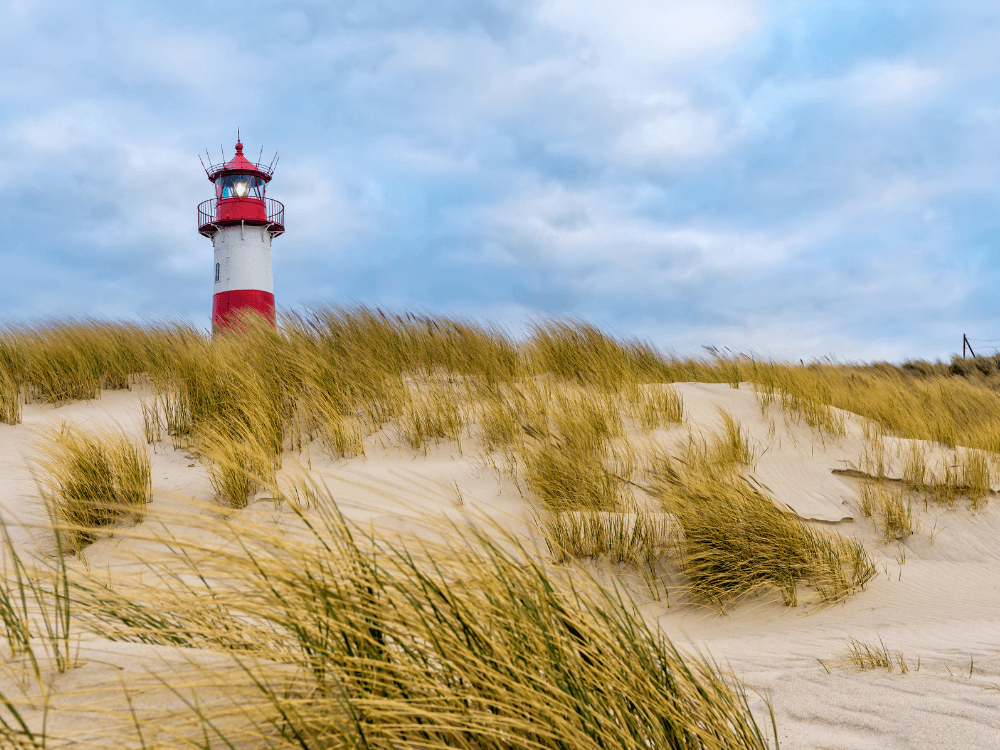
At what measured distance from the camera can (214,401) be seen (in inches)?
222

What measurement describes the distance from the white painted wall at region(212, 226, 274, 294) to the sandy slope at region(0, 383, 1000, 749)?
8887 millimetres

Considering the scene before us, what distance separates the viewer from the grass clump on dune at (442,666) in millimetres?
1246

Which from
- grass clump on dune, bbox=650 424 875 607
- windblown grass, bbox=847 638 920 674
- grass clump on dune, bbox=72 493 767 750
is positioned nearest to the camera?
grass clump on dune, bbox=72 493 767 750

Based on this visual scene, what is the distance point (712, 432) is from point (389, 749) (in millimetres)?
4894

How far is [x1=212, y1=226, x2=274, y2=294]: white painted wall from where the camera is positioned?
15.2m

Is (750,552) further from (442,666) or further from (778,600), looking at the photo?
(442,666)

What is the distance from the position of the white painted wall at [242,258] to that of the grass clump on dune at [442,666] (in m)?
14.7

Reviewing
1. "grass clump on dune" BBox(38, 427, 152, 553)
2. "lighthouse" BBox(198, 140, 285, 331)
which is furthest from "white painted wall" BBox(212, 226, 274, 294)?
"grass clump on dune" BBox(38, 427, 152, 553)

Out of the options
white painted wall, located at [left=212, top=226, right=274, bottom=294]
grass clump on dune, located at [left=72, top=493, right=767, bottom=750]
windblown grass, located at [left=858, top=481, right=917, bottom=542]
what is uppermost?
white painted wall, located at [left=212, top=226, right=274, bottom=294]

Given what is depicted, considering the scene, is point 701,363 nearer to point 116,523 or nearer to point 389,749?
point 116,523

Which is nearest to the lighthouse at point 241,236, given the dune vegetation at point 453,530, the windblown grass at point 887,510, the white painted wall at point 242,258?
the white painted wall at point 242,258

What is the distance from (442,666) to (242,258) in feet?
50.0

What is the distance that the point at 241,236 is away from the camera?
15.2 meters

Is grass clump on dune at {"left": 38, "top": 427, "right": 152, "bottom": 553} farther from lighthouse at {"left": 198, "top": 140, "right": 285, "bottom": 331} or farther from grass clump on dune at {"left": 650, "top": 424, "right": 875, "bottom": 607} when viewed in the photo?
lighthouse at {"left": 198, "top": 140, "right": 285, "bottom": 331}
